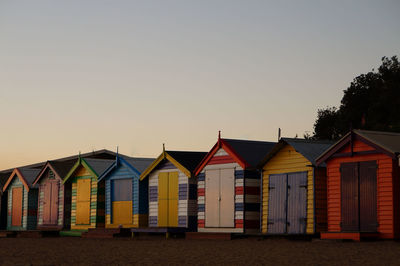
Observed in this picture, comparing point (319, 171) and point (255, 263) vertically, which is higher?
point (319, 171)

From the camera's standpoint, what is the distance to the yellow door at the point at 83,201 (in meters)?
35.1

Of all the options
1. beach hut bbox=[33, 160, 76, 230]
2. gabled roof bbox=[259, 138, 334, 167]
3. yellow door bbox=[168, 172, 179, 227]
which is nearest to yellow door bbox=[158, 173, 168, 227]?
yellow door bbox=[168, 172, 179, 227]

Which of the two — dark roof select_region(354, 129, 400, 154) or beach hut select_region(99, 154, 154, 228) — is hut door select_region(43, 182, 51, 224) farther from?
dark roof select_region(354, 129, 400, 154)

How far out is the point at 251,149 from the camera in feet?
90.9

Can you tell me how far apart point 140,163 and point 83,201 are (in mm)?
4366

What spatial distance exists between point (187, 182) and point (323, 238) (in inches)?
343

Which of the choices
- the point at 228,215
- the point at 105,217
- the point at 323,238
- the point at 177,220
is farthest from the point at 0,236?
the point at 323,238

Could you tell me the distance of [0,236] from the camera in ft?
117

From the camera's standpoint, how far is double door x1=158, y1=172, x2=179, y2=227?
96.7 ft

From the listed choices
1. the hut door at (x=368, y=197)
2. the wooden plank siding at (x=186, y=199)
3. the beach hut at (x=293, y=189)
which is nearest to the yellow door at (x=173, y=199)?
the wooden plank siding at (x=186, y=199)

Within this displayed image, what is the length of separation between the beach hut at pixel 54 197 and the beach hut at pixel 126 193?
4266mm

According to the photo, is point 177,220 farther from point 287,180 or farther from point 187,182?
point 287,180

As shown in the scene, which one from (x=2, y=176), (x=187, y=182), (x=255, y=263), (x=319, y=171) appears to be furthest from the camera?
(x=2, y=176)

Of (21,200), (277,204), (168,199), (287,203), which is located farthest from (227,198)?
(21,200)
